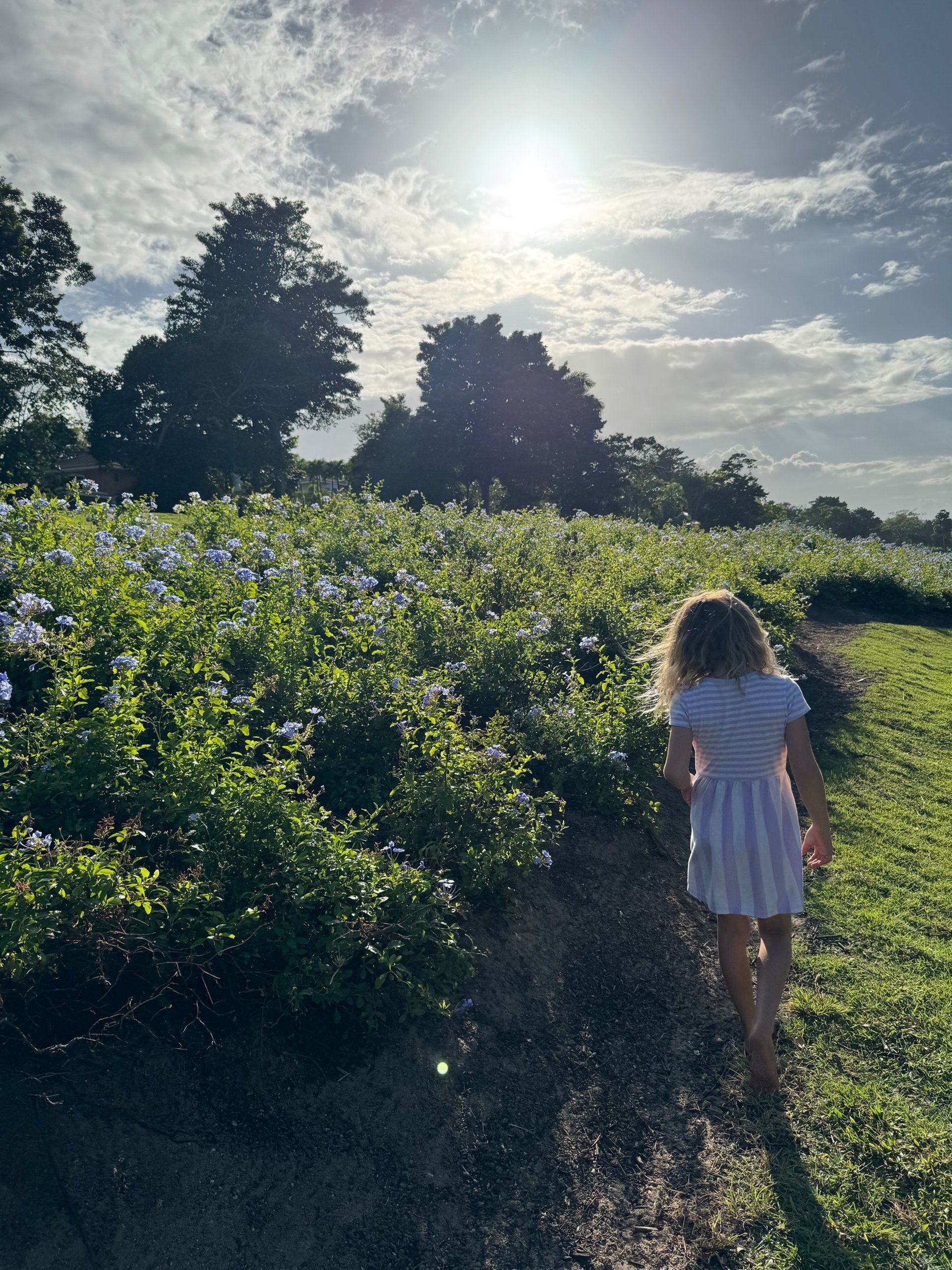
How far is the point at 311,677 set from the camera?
436 centimetres

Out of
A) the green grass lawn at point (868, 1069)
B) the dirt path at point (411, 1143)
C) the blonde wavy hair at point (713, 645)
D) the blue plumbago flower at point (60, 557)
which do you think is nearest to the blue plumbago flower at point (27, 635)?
the blue plumbago flower at point (60, 557)

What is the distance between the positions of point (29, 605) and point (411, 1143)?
122 inches

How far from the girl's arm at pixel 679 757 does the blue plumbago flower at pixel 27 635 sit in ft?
9.88

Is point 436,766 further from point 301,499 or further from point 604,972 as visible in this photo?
point 301,499

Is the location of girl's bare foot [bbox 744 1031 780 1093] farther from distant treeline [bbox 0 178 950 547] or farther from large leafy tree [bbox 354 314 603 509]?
large leafy tree [bbox 354 314 603 509]

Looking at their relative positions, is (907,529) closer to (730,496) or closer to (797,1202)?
(730,496)

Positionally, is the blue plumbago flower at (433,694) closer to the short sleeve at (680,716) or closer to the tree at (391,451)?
the short sleeve at (680,716)

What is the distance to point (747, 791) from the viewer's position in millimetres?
2889

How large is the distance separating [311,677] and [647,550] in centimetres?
775

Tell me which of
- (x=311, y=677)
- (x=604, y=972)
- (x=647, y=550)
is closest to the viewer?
(x=604, y=972)

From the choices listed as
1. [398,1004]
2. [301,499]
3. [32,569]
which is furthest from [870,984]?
[301,499]

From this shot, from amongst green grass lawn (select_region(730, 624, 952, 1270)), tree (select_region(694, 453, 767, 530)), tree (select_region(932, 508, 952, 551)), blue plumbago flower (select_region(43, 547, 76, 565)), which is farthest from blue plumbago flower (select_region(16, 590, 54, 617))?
tree (select_region(932, 508, 952, 551))

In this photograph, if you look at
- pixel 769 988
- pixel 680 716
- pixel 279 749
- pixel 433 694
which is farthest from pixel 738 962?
pixel 279 749

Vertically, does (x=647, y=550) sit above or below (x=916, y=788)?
above
